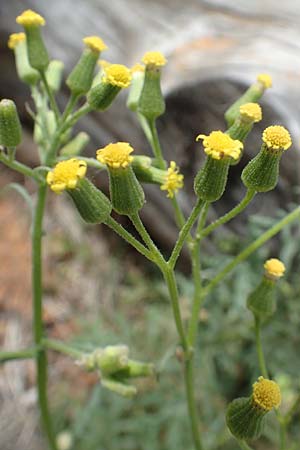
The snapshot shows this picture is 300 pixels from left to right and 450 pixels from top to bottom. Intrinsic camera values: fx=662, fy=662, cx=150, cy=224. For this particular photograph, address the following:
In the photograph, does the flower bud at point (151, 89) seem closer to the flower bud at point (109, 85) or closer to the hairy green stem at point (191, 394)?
the flower bud at point (109, 85)

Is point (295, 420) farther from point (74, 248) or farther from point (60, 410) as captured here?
point (74, 248)

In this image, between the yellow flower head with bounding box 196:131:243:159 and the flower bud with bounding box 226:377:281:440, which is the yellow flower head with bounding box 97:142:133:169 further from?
the flower bud with bounding box 226:377:281:440

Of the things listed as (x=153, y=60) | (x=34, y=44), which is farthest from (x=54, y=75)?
(x=153, y=60)

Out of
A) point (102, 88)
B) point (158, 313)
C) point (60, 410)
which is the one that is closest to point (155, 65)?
point (102, 88)

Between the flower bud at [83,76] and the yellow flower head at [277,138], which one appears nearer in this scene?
the yellow flower head at [277,138]

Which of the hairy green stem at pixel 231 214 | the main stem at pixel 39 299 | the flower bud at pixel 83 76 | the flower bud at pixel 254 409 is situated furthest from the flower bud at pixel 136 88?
the flower bud at pixel 254 409

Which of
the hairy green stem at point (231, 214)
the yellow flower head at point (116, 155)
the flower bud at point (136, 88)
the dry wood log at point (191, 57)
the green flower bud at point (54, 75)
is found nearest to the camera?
the yellow flower head at point (116, 155)

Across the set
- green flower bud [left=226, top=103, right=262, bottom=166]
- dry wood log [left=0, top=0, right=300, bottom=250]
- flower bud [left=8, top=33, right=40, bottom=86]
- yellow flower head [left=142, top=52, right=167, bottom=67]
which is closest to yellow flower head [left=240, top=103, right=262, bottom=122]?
green flower bud [left=226, top=103, right=262, bottom=166]
